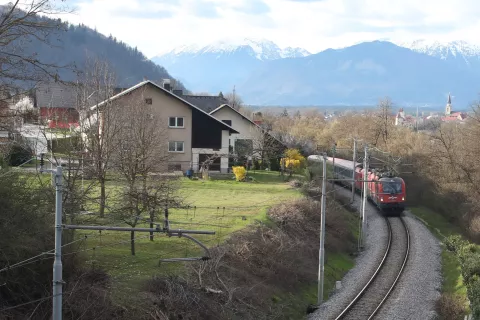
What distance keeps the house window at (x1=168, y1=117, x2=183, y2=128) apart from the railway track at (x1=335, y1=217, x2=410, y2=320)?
2066 centimetres

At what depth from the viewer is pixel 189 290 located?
59.4 ft

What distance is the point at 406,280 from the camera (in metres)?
26.2

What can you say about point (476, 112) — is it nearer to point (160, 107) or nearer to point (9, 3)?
point (160, 107)

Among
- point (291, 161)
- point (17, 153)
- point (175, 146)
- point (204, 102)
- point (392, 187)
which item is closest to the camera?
point (17, 153)

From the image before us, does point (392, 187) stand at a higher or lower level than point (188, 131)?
lower

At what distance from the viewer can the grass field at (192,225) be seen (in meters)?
19.7

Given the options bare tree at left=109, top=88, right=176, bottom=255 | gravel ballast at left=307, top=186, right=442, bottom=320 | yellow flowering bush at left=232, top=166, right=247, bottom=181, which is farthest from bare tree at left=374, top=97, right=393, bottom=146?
bare tree at left=109, top=88, right=176, bottom=255

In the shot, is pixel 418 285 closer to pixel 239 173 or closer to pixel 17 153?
pixel 17 153

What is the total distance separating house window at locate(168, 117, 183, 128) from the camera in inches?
1918

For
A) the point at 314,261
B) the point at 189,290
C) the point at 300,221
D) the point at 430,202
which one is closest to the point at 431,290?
the point at 314,261

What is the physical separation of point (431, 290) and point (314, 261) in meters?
5.97

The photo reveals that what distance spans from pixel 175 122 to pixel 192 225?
942 inches

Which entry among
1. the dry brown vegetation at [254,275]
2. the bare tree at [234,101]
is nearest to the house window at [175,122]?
the dry brown vegetation at [254,275]

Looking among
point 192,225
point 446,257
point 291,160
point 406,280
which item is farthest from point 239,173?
point 406,280
